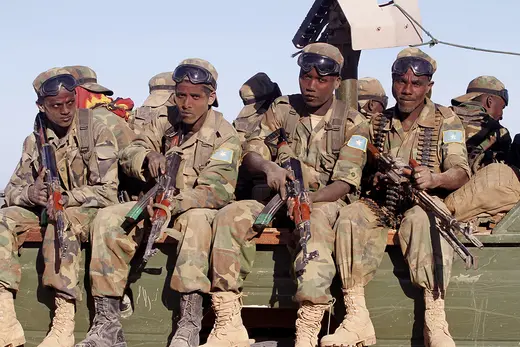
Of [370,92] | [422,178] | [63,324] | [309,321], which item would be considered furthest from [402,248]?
[370,92]

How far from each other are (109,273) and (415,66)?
9.25 ft

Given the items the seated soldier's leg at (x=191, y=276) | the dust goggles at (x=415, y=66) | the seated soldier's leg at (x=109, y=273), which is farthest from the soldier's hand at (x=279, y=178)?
the dust goggles at (x=415, y=66)

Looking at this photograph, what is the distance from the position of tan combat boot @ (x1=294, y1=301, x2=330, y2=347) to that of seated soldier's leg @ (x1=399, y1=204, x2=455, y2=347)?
0.72 meters

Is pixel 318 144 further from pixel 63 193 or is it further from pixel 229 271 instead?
pixel 63 193

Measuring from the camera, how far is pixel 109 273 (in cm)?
714

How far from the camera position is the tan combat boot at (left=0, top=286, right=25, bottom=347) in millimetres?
7258

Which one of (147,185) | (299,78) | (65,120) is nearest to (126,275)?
(147,185)

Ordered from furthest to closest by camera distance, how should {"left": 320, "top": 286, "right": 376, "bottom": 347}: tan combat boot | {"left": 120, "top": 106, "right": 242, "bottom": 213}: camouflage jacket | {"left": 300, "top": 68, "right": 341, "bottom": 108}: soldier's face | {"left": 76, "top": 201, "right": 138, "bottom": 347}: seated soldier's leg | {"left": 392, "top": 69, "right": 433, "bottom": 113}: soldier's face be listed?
{"left": 300, "top": 68, "right": 341, "bottom": 108}: soldier's face < {"left": 392, "top": 69, "right": 433, "bottom": 113}: soldier's face < {"left": 120, "top": 106, "right": 242, "bottom": 213}: camouflage jacket < {"left": 76, "top": 201, "right": 138, "bottom": 347}: seated soldier's leg < {"left": 320, "top": 286, "right": 376, "bottom": 347}: tan combat boot

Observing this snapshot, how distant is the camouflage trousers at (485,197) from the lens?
Result: 750 cm

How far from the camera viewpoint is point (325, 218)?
7160mm

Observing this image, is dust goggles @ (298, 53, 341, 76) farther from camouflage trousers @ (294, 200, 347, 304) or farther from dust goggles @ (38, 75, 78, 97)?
dust goggles @ (38, 75, 78, 97)

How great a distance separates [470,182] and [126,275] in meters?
2.69

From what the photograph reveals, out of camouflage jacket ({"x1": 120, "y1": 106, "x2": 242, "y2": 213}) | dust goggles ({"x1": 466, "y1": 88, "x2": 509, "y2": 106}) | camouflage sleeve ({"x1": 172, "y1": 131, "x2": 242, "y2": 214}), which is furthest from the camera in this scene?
dust goggles ({"x1": 466, "y1": 88, "x2": 509, "y2": 106})

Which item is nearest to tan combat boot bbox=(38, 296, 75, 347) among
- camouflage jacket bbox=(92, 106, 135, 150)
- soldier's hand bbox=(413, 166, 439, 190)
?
camouflage jacket bbox=(92, 106, 135, 150)
